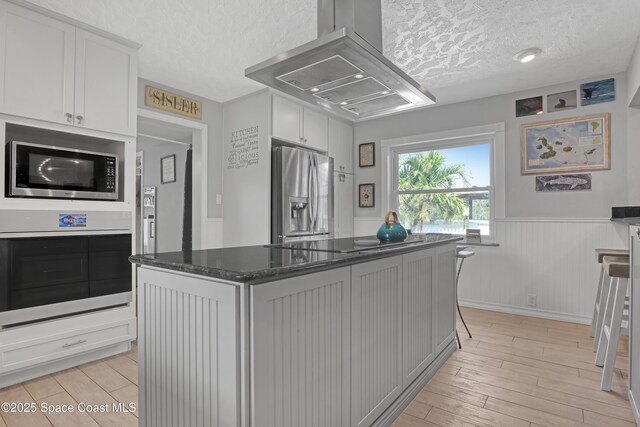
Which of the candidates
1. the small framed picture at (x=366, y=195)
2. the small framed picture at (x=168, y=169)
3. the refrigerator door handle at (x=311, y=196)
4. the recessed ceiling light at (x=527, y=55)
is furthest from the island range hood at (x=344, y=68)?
the small framed picture at (x=168, y=169)

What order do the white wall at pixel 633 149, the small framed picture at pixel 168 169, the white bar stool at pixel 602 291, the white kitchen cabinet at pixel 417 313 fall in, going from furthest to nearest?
the small framed picture at pixel 168 169
the white wall at pixel 633 149
the white bar stool at pixel 602 291
the white kitchen cabinet at pixel 417 313

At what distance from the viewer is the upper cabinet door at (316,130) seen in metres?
4.11

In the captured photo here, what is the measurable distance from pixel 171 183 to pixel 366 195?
2.67m

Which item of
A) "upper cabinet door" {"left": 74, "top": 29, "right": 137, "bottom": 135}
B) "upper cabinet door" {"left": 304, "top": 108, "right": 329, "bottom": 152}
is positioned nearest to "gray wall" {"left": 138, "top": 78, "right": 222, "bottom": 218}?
"upper cabinet door" {"left": 304, "top": 108, "right": 329, "bottom": 152}

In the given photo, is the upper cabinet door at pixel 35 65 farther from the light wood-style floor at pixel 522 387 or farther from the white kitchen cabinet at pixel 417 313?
the light wood-style floor at pixel 522 387

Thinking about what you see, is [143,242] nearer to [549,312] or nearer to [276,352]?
[276,352]

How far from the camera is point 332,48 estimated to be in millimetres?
1536

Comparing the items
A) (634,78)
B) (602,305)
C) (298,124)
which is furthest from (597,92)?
(298,124)

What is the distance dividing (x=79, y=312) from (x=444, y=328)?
269cm

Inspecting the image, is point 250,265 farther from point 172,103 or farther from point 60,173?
point 172,103

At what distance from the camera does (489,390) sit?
83.7 inches

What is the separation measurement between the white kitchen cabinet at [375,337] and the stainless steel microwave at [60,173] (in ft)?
7.15

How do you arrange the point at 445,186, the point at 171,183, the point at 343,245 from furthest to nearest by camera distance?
the point at 171,183
the point at 445,186
the point at 343,245

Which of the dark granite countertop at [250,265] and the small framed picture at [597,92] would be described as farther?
the small framed picture at [597,92]
